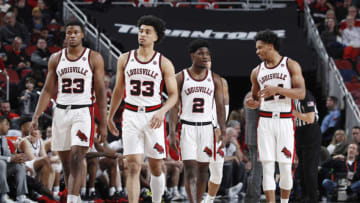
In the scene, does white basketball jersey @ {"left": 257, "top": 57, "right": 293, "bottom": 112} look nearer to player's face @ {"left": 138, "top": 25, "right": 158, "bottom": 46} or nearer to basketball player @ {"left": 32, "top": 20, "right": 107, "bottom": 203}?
player's face @ {"left": 138, "top": 25, "right": 158, "bottom": 46}

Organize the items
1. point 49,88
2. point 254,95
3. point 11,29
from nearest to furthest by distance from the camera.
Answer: point 49,88, point 254,95, point 11,29

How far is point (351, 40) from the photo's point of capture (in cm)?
1822

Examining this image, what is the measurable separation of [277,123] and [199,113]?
1.11 metres

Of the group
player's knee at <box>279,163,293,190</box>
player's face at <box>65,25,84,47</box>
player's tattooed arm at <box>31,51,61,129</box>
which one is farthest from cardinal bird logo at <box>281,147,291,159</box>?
player's tattooed arm at <box>31,51,61,129</box>

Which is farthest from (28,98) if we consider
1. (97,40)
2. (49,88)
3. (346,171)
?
(346,171)

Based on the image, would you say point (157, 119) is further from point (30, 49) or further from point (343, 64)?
point (343, 64)

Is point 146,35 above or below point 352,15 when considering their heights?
below

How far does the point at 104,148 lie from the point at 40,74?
10.9ft

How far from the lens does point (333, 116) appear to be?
1545 centimetres

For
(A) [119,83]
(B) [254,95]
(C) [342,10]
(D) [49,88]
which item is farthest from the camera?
(C) [342,10]

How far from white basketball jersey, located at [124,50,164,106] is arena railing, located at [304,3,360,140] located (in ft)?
26.6

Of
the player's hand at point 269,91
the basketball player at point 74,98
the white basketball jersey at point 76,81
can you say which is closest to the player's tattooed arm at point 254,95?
the player's hand at point 269,91

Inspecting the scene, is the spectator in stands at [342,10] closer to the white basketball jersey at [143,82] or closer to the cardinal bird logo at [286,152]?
the cardinal bird logo at [286,152]

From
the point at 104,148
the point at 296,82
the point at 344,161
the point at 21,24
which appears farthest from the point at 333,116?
the point at 21,24
